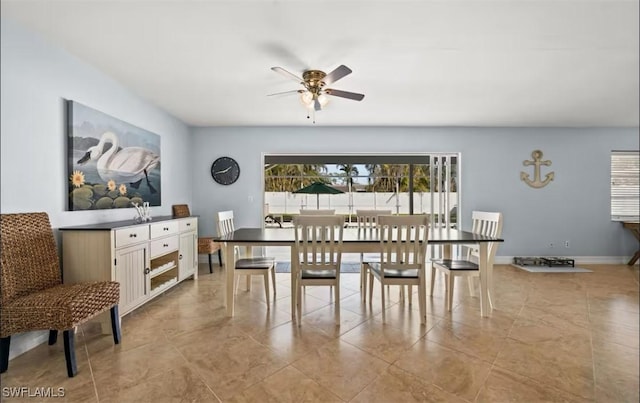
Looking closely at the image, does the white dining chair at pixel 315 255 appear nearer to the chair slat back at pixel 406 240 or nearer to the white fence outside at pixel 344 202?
the chair slat back at pixel 406 240

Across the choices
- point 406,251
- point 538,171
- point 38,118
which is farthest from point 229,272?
point 538,171

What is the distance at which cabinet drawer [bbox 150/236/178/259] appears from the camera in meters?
2.98

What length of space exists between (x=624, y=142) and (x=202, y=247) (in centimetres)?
726

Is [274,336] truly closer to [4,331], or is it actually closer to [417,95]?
[4,331]

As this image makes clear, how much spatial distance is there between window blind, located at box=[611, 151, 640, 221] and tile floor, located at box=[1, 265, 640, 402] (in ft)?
9.60

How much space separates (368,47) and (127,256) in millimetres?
2698

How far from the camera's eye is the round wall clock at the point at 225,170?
16.5ft

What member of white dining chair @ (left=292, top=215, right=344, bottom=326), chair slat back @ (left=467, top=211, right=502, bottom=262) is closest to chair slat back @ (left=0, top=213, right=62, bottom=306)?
white dining chair @ (left=292, top=215, right=344, bottom=326)

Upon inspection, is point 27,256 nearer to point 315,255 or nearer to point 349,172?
point 315,255

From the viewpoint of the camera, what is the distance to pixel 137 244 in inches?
105

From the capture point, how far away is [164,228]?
10.4 ft

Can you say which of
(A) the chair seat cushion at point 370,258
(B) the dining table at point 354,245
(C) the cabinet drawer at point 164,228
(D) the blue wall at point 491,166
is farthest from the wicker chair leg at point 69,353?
(D) the blue wall at point 491,166

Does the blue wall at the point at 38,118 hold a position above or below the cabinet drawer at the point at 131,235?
above

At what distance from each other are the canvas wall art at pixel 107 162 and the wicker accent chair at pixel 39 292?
522 millimetres
